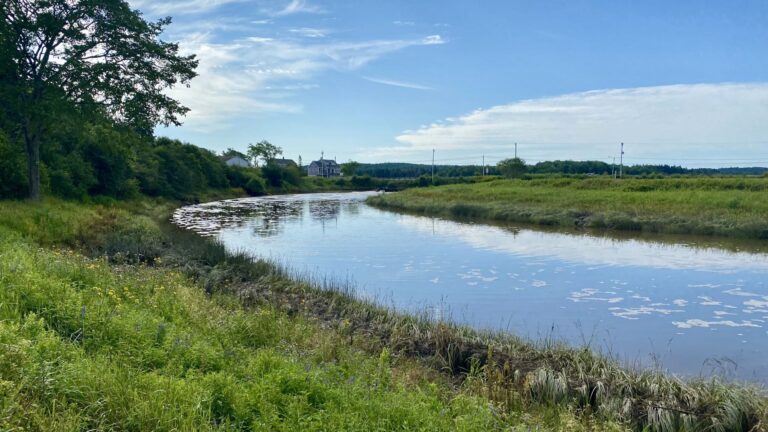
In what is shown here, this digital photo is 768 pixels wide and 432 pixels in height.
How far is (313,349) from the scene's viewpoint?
6797mm

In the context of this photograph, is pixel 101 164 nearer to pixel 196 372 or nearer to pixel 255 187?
pixel 196 372

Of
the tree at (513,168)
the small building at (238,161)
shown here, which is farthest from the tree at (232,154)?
the tree at (513,168)

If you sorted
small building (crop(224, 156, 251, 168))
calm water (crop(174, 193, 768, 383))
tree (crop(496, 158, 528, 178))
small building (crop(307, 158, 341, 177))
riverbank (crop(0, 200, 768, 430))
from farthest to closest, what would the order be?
small building (crop(307, 158, 341, 177)) < small building (crop(224, 156, 251, 168)) < tree (crop(496, 158, 528, 178)) < calm water (crop(174, 193, 768, 383)) < riverbank (crop(0, 200, 768, 430))

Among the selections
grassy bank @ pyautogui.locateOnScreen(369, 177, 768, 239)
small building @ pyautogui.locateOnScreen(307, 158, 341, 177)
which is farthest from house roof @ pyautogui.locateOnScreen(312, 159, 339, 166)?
grassy bank @ pyautogui.locateOnScreen(369, 177, 768, 239)

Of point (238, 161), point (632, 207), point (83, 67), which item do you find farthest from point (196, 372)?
point (238, 161)

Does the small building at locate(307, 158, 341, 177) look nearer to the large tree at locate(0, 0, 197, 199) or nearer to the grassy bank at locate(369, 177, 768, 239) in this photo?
the grassy bank at locate(369, 177, 768, 239)

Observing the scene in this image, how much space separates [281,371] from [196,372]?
0.75 meters

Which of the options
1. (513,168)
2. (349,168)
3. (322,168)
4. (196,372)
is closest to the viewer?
(196,372)

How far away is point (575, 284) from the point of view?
14.2 metres

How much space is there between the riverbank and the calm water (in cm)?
200

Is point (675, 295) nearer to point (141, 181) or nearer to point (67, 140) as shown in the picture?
point (67, 140)

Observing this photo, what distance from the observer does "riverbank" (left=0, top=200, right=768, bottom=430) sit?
3.73 m

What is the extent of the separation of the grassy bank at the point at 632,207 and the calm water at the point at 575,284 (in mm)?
3523

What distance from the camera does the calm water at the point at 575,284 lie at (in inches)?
371
